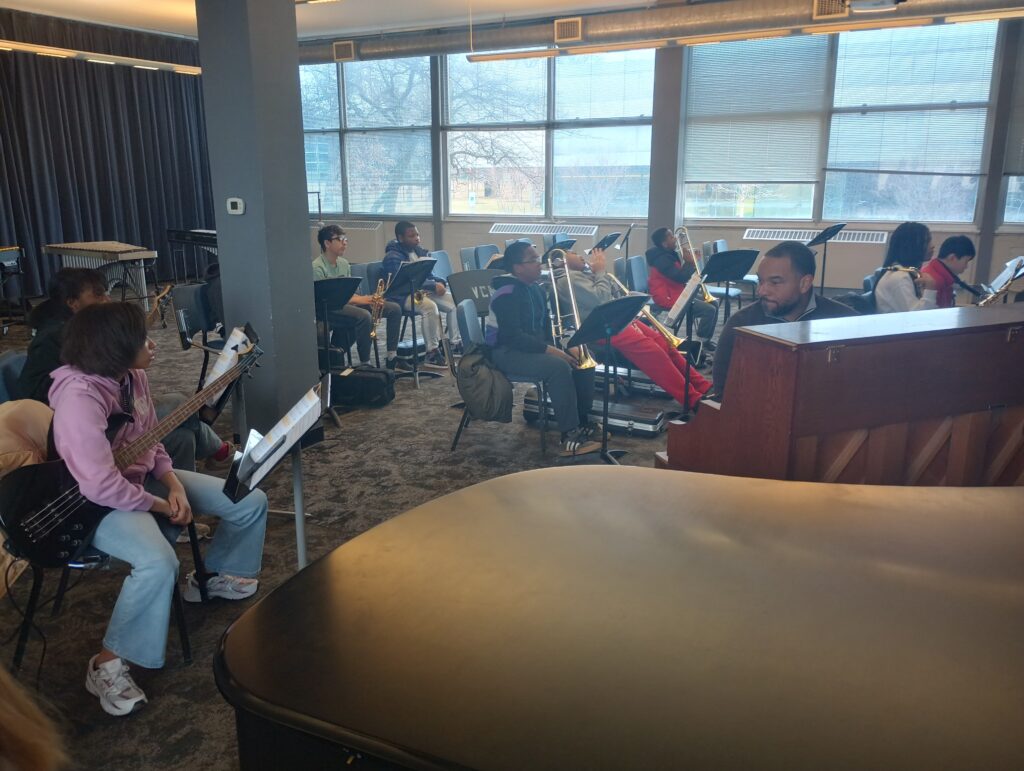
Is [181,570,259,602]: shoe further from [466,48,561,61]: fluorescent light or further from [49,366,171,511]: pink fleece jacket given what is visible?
[466,48,561,61]: fluorescent light

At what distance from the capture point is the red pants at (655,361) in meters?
5.02

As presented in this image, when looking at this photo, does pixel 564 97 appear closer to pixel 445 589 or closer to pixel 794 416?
pixel 794 416

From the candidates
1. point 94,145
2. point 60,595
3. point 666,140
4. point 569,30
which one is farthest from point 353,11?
point 60,595

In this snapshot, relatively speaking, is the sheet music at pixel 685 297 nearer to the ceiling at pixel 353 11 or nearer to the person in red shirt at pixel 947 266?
the person in red shirt at pixel 947 266

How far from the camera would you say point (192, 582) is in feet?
9.59

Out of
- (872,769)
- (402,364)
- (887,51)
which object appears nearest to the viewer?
(872,769)

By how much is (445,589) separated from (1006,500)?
4.18 ft

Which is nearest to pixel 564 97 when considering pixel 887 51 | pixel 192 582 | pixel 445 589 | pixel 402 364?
pixel 887 51

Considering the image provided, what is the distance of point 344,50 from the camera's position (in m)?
9.40

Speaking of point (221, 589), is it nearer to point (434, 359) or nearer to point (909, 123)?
point (434, 359)

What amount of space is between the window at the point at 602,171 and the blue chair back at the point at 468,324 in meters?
6.44

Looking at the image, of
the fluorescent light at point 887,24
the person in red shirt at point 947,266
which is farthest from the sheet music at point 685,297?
the fluorescent light at point 887,24

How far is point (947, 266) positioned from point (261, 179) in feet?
13.2

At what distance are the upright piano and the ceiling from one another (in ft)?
23.5
